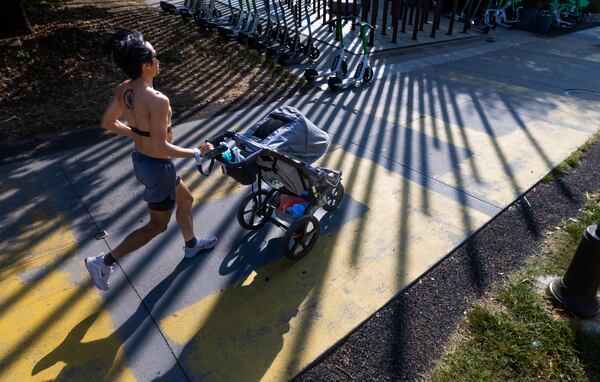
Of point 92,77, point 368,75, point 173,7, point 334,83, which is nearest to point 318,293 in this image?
point 334,83

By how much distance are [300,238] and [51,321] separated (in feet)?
6.27

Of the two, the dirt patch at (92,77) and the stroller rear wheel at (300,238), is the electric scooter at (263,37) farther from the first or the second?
the stroller rear wheel at (300,238)

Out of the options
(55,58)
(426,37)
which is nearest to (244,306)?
(55,58)

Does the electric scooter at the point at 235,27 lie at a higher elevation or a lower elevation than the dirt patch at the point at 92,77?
higher

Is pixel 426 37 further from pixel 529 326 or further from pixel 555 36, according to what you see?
pixel 529 326

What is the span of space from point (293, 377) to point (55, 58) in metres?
8.24

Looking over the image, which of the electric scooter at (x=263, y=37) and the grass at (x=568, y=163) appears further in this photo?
the electric scooter at (x=263, y=37)

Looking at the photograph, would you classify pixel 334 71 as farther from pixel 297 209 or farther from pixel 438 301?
pixel 438 301

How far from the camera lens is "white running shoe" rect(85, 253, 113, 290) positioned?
3.12 m

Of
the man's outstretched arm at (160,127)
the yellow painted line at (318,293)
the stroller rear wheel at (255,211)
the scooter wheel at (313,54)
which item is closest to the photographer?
the man's outstretched arm at (160,127)

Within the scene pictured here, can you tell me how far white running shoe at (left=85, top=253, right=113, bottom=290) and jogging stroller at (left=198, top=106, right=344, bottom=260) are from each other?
1028 mm

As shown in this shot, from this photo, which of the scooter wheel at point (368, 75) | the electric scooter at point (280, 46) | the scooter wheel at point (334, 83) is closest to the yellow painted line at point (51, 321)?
the scooter wheel at point (334, 83)

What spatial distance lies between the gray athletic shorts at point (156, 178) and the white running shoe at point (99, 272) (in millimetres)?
605

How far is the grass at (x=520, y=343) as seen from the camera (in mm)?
2658
